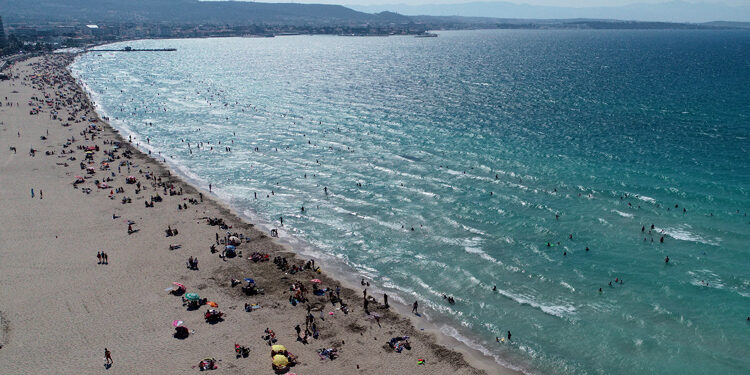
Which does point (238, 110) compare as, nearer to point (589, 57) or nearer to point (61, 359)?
point (61, 359)

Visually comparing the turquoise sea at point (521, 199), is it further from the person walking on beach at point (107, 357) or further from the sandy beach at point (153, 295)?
the person walking on beach at point (107, 357)

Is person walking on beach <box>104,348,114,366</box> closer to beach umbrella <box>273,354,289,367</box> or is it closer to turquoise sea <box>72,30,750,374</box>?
beach umbrella <box>273,354,289,367</box>

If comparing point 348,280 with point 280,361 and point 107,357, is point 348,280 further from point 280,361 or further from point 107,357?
point 107,357

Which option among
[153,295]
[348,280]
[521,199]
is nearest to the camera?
[153,295]

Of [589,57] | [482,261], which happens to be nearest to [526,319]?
[482,261]

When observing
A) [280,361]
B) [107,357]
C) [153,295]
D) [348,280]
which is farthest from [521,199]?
[107,357]

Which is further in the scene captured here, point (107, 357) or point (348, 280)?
point (348, 280)
